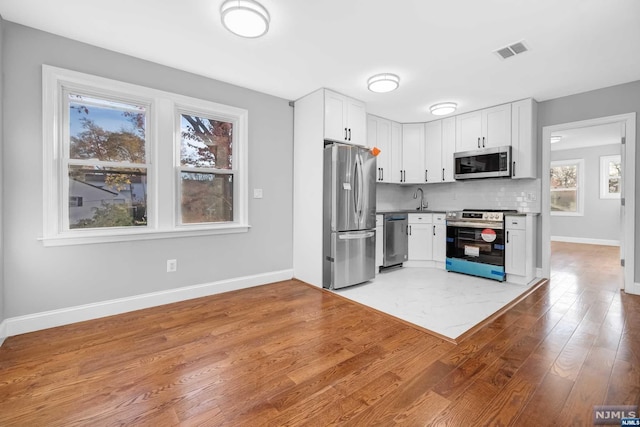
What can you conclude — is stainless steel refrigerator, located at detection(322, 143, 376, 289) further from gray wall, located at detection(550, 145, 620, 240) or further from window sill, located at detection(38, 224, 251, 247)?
gray wall, located at detection(550, 145, 620, 240)

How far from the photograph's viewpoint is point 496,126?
4.11m

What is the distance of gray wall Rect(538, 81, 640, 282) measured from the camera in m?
3.28

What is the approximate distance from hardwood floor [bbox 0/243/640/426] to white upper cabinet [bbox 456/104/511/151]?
242 cm

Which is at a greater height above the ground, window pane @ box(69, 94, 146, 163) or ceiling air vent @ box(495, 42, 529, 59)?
ceiling air vent @ box(495, 42, 529, 59)

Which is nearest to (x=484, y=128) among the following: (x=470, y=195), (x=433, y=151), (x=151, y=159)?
(x=433, y=151)

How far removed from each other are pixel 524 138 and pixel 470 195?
47.1 inches

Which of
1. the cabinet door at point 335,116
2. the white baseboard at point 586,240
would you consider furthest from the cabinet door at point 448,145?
the white baseboard at point 586,240

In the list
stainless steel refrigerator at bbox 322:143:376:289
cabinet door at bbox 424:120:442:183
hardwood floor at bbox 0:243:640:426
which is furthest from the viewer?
cabinet door at bbox 424:120:442:183

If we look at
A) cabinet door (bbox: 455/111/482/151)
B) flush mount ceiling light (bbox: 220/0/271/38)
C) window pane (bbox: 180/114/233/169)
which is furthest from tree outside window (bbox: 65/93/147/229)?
cabinet door (bbox: 455/111/482/151)

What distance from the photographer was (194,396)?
157 cm

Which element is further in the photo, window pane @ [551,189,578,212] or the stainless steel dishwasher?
window pane @ [551,189,578,212]

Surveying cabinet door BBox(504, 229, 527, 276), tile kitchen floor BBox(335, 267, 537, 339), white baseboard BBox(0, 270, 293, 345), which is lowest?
tile kitchen floor BBox(335, 267, 537, 339)

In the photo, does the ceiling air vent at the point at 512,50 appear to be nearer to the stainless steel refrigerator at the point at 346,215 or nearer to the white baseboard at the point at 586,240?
the stainless steel refrigerator at the point at 346,215

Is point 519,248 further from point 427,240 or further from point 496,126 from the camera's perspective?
point 496,126
